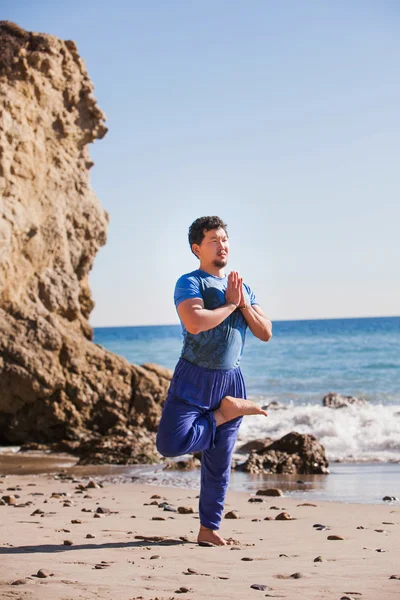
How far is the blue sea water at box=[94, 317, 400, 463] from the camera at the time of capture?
1317cm

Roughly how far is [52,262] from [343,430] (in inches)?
231

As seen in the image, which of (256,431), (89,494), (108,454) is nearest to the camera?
(89,494)

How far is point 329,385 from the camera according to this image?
30734mm

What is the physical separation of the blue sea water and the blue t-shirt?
6.41 m

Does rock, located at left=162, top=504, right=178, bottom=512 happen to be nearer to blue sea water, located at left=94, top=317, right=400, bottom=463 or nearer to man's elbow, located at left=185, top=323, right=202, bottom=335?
man's elbow, located at left=185, top=323, right=202, bottom=335

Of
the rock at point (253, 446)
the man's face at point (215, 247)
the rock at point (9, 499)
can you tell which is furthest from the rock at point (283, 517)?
the rock at point (253, 446)

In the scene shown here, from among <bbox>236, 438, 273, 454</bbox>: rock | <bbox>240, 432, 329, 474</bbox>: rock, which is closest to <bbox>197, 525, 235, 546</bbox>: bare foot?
<bbox>240, 432, 329, 474</bbox>: rock

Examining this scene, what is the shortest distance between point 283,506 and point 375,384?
23.9 meters

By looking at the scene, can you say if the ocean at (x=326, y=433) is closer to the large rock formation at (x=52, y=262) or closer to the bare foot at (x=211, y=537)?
the large rock formation at (x=52, y=262)

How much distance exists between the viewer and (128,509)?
6.78 meters

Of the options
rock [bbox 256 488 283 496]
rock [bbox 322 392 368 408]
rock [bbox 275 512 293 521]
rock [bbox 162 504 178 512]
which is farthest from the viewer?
rock [bbox 322 392 368 408]

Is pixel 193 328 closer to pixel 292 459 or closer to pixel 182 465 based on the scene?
pixel 292 459

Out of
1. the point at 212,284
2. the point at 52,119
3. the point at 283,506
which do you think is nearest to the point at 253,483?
the point at 283,506

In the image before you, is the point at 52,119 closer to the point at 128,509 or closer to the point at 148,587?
the point at 128,509
